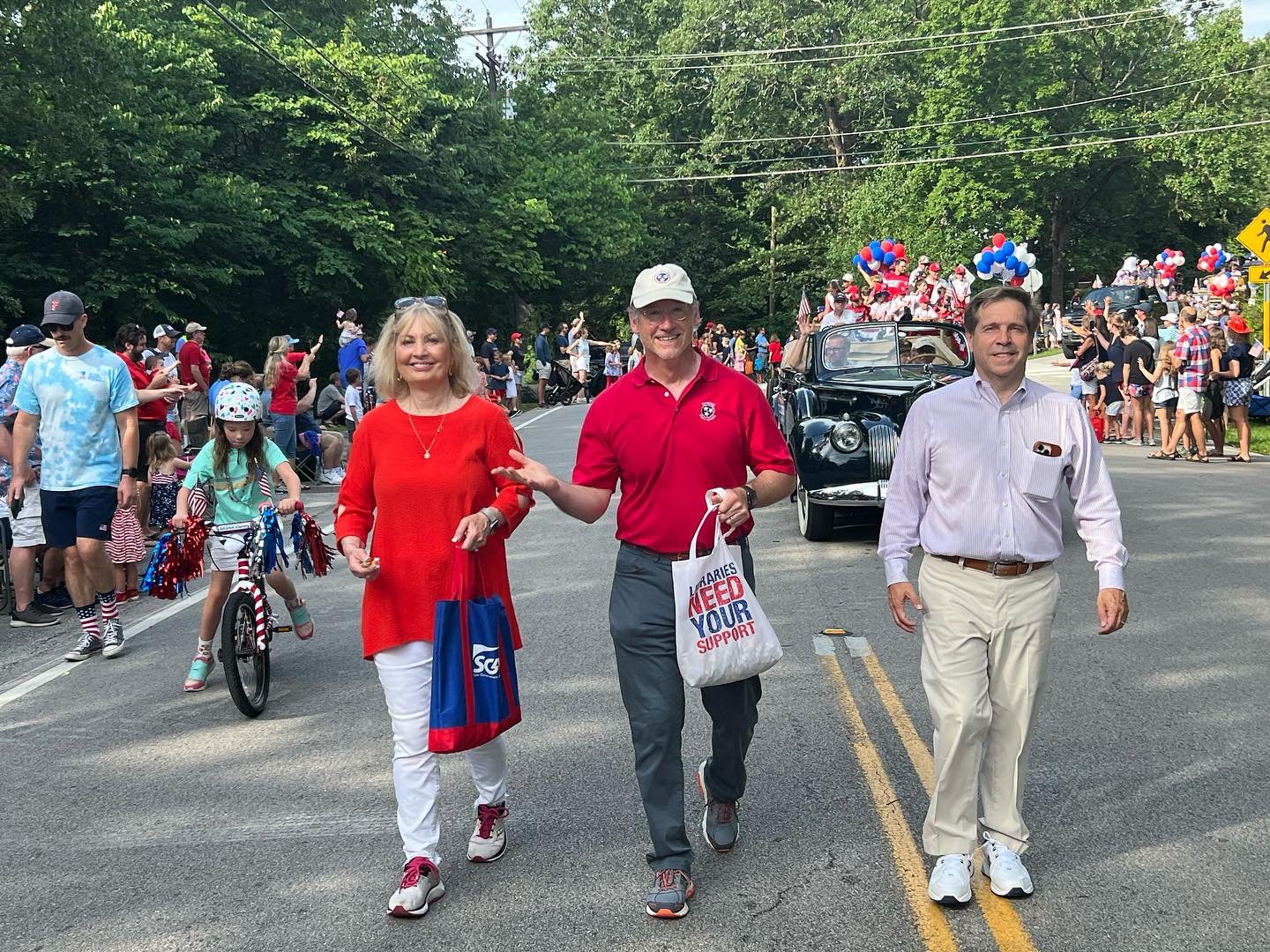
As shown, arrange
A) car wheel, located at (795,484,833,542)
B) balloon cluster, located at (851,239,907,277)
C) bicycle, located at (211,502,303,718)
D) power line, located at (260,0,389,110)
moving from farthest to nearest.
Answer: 1. power line, located at (260,0,389,110)
2. balloon cluster, located at (851,239,907,277)
3. car wheel, located at (795,484,833,542)
4. bicycle, located at (211,502,303,718)

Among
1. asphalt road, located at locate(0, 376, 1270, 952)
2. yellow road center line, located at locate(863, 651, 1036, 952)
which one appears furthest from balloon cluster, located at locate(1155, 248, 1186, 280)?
yellow road center line, located at locate(863, 651, 1036, 952)

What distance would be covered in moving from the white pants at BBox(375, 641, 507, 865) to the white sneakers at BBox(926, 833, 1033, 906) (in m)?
1.58

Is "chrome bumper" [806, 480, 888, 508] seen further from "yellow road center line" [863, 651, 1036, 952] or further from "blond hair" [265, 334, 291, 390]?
"blond hair" [265, 334, 291, 390]

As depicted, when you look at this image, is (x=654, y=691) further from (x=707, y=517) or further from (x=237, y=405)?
(x=237, y=405)

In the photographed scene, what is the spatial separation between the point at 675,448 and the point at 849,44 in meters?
57.5

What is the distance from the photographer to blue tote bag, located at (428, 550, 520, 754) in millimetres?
4309

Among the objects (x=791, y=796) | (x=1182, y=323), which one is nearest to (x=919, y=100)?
(x=1182, y=323)

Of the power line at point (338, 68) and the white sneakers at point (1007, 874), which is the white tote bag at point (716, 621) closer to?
the white sneakers at point (1007, 874)

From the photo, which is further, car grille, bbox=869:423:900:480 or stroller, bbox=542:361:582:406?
stroller, bbox=542:361:582:406

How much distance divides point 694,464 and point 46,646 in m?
6.12

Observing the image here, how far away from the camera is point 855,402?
1220cm

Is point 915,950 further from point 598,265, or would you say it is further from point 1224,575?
point 598,265

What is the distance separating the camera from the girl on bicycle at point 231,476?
7.03 metres

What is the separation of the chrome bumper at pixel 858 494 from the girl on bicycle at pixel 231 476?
5158 millimetres
